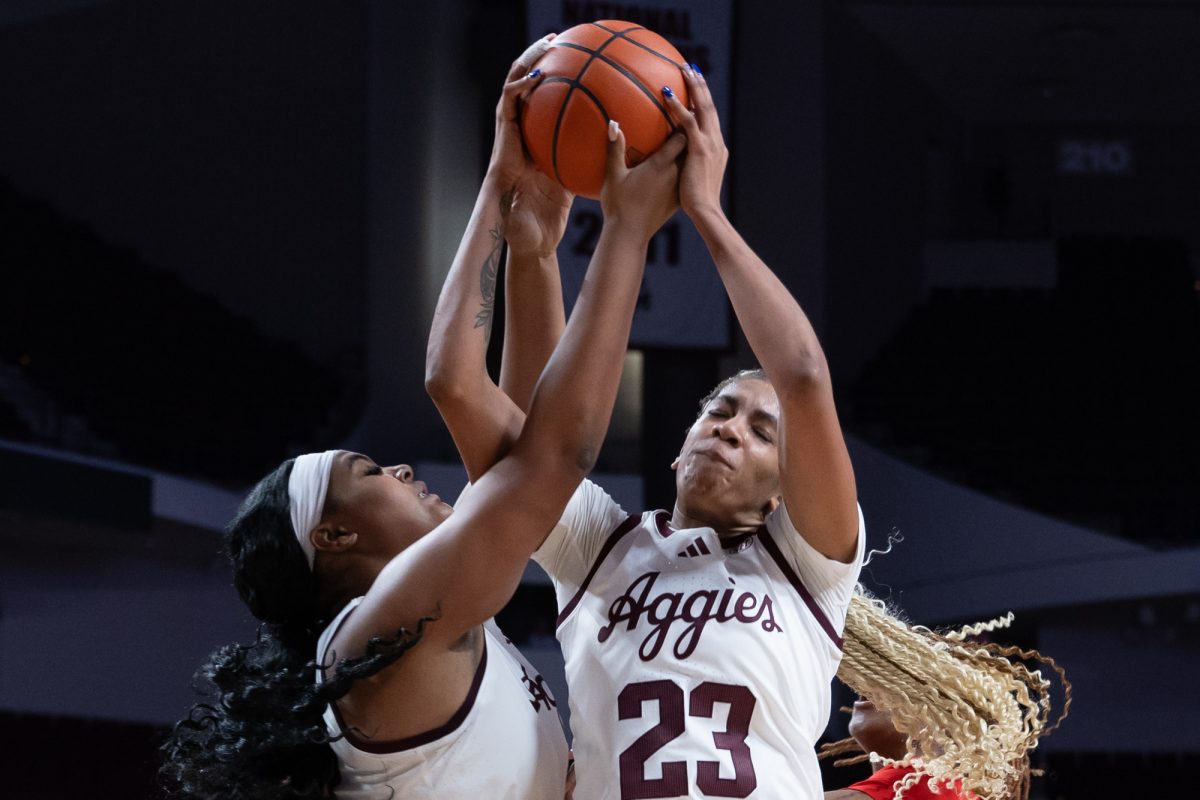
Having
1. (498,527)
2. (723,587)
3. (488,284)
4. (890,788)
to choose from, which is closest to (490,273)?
(488,284)

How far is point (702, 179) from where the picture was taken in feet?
6.57

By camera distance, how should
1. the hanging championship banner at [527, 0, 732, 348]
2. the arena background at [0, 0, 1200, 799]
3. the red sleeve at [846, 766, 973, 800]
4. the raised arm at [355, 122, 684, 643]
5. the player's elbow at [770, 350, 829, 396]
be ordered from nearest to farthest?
the raised arm at [355, 122, 684, 643] < the player's elbow at [770, 350, 829, 396] < the red sleeve at [846, 766, 973, 800] < the hanging championship banner at [527, 0, 732, 348] < the arena background at [0, 0, 1200, 799]

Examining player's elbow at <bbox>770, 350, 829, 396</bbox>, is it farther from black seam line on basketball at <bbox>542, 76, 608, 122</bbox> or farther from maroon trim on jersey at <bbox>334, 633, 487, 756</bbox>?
maroon trim on jersey at <bbox>334, 633, 487, 756</bbox>

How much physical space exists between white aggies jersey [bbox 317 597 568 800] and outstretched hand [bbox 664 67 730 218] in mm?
751

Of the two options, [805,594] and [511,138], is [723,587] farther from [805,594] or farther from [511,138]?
[511,138]

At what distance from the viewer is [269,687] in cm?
185

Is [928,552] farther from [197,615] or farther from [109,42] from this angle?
[109,42]

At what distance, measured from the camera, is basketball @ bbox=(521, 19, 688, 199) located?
6.66 ft

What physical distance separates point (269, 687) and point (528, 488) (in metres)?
0.46

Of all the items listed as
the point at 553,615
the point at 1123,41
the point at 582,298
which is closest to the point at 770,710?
the point at 582,298

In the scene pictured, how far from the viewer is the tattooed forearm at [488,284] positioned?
6.83 feet

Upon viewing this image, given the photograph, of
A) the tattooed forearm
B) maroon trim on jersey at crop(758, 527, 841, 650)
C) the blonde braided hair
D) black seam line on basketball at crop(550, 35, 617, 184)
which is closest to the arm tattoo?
the tattooed forearm

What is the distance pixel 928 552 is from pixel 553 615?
289 cm

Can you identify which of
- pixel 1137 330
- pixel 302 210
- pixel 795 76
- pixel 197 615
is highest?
pixel 795 76
